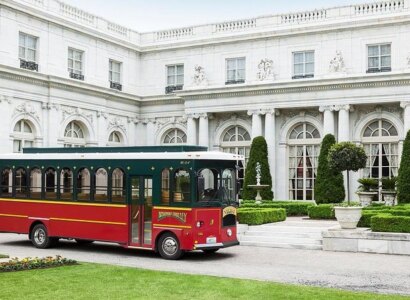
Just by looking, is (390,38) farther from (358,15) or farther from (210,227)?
(210,227)

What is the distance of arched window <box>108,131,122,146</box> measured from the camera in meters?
38.7

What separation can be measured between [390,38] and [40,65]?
764 inches

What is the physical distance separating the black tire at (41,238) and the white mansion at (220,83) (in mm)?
11434

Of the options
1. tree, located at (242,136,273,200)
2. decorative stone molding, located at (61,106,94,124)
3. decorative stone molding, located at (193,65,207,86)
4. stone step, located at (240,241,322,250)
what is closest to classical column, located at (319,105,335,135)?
tree, located at (242,136,273,200)

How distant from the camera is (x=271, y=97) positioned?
35.8 m

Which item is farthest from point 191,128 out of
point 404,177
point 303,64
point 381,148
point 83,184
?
point 83,184

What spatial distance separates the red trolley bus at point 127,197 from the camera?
56.1ft

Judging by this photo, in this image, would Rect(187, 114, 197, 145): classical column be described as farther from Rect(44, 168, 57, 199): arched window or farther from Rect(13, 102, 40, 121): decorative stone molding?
Rect(44, 168, 57, 199): arched window

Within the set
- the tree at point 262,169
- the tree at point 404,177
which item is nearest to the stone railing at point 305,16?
the tree at point 262,169

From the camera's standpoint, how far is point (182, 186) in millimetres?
17172

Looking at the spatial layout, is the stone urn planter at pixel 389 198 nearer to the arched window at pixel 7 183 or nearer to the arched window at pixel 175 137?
the arched window at pixel 175 137

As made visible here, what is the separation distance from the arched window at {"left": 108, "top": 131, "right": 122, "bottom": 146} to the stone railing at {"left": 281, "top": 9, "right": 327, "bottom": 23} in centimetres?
1269

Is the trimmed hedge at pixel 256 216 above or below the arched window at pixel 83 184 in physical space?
below

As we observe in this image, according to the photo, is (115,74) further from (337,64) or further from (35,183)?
(35,183)
